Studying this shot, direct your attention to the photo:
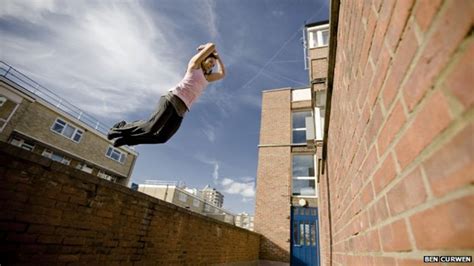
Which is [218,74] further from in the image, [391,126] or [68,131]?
[68,131]

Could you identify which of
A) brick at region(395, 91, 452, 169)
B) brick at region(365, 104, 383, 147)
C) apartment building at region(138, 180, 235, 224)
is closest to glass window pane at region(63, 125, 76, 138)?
apartment building at region(138, 180, 235, 224)

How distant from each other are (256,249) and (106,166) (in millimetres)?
19695

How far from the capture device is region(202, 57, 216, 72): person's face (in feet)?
12.3

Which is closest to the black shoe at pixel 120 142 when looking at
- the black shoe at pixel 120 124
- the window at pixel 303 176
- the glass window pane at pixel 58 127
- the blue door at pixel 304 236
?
the black shoe at pixel 120 124

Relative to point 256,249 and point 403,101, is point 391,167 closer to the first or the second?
point 403,101

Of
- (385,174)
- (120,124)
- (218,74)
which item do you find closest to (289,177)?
(218,74)

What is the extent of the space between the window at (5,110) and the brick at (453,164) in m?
23.5

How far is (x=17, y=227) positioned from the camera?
239 cm

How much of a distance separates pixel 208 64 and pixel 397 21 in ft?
10.9

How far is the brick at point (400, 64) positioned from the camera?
23.7 inches

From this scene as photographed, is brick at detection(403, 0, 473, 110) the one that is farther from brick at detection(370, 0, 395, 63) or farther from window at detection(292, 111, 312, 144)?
window at detection(292, 111, 312, 144)

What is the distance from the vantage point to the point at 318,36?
11773mm

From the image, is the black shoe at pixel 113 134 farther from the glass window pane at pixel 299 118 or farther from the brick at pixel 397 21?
the glass window pane at pixel 299 118

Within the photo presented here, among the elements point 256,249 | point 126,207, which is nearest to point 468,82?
point 126,207
